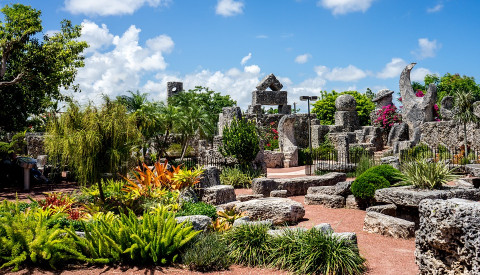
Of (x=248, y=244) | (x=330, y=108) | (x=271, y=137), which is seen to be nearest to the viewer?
(x=248, y=244)

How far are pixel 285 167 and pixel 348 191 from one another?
1054cm

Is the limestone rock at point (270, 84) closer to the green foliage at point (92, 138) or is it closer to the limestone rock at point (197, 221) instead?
the green foliage at point (92, 138)

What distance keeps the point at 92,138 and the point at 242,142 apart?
7.96 m

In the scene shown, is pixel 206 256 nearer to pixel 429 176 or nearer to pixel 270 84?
pixel 429 176

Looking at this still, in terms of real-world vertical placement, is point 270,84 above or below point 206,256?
above

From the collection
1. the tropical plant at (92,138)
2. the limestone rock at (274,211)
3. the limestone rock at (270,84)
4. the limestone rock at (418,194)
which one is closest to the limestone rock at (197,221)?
the limestone rock at (274,211)

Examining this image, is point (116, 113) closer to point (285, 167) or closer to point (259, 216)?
point (259, 216)

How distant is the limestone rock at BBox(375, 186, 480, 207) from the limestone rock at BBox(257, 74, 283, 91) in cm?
2065

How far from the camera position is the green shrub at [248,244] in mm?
6074

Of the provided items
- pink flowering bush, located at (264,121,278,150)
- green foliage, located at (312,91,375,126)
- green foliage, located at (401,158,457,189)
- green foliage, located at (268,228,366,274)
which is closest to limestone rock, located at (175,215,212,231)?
green foliage, located at (268,228,366,274)

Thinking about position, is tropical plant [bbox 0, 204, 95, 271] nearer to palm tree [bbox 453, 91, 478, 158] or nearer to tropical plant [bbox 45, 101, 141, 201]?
tropical plant [bbox 45, 101, 141, 201]

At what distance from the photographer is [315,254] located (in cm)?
566

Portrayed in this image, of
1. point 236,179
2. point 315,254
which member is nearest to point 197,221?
point 315,254

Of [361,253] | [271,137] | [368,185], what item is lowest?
[361,253]
